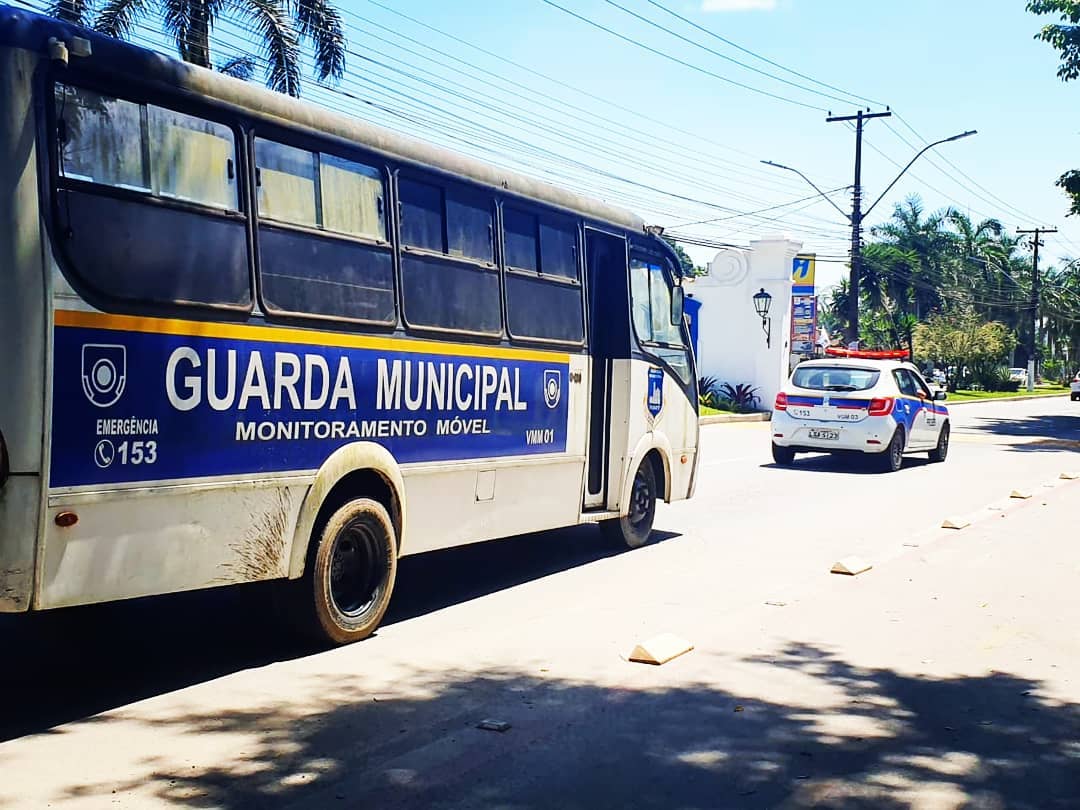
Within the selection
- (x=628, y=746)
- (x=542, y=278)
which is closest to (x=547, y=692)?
(x=628, y=746)

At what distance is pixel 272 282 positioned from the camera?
→ 636cm

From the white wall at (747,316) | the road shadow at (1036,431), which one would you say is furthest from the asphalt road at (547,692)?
the white wall at (747,316)

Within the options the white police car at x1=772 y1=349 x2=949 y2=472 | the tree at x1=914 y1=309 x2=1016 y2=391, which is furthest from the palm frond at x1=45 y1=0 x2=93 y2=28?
the tree at x1=914 y1=309 x2=1016 y2=391

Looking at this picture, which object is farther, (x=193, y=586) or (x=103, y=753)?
(x=193, y=586)

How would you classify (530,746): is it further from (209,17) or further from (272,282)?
(209,17)

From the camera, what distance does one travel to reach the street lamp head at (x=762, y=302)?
1440 inches

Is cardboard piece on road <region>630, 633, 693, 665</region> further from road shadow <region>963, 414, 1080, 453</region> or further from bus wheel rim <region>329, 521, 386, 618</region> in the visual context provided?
road shadow <region>963, 414, 1080, 453</region>

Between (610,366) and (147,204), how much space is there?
5096 millimetres

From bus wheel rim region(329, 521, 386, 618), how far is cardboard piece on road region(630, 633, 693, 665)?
1.57 metres

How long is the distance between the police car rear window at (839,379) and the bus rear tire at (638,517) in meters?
8.07

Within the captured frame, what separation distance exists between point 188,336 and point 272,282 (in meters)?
0.69

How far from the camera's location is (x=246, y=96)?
6.27 metres

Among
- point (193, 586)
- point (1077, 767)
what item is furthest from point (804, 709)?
point (193, 586)

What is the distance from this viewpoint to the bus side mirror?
11258 mm
